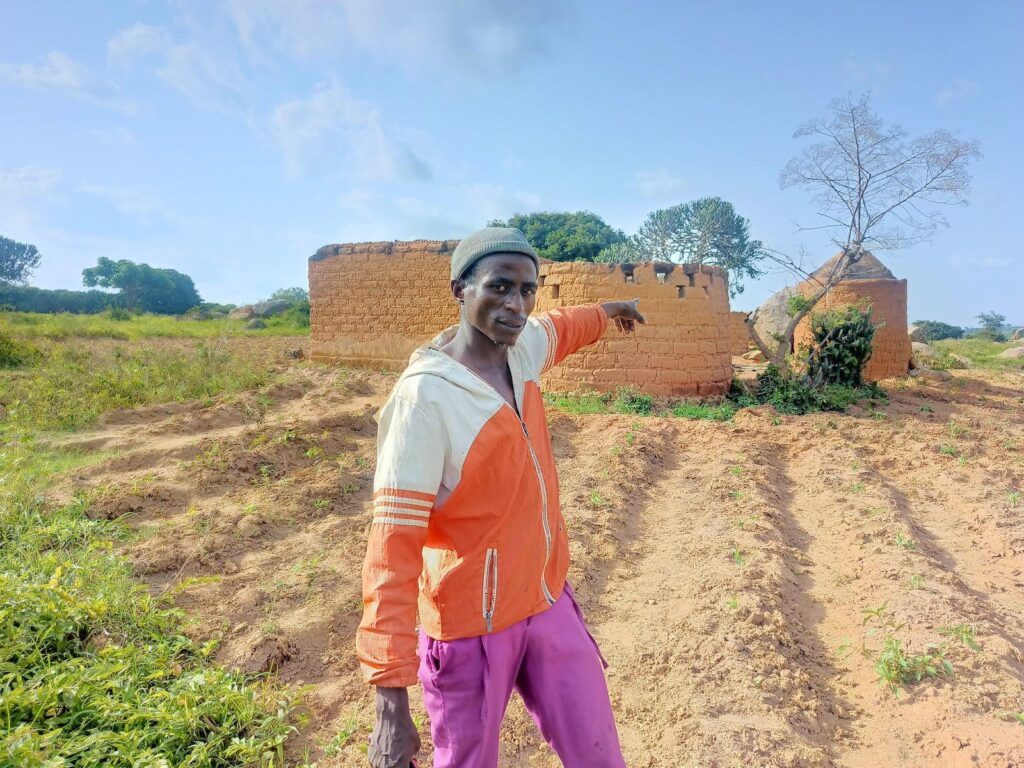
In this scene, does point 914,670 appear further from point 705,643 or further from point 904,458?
point 904,458

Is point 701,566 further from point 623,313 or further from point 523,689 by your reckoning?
point 523,689

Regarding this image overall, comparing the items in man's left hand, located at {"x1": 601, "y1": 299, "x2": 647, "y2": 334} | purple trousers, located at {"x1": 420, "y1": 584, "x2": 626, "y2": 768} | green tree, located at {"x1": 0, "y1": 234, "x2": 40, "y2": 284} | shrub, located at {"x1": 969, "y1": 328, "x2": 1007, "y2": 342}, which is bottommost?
shrub, located at {"x1": 969, "y1": 328, "x2": 1007, "y2": 342}

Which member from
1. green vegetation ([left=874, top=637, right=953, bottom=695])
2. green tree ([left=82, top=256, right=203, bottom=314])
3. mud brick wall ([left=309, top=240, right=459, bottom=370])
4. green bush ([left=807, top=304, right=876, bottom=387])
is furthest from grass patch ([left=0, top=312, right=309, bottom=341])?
green vegetation ([left=874, top=637, right=953, bottom=695])

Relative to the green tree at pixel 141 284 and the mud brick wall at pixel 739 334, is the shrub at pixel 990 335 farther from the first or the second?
the green tree at pixel 141 284

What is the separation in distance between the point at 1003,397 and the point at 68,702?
43.0 feet

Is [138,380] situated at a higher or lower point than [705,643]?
higher

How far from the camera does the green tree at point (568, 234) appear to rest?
71.4 ft

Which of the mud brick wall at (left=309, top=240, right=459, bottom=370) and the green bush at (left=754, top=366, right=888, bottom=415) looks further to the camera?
the mud brick wall at (left=309, top=240, right=459, bottom=370)

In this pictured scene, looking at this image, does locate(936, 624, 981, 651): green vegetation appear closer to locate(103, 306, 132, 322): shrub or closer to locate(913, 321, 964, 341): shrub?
locate(103, 306, 132, 322): shrub

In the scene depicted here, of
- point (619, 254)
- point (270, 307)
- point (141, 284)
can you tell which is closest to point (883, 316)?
point (619, 254)

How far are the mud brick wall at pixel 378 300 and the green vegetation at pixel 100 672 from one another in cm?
766

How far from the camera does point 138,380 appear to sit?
892cm

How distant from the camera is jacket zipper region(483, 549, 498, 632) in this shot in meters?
1.41

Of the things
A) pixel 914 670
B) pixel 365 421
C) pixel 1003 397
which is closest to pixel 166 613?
pixel 914 670
